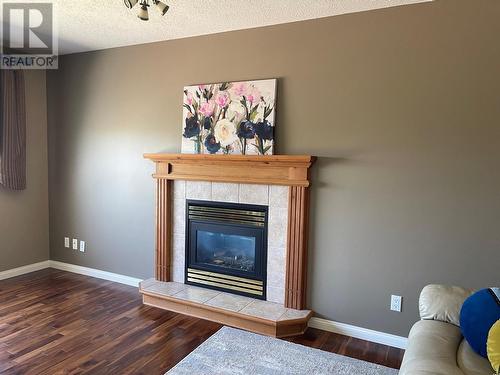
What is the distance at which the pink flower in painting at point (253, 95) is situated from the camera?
3.07 meters

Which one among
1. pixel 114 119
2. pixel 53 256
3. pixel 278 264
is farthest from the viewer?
pixel 53 256

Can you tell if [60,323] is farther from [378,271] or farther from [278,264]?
[378,271]

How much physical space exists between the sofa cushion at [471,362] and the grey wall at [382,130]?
0.97 m

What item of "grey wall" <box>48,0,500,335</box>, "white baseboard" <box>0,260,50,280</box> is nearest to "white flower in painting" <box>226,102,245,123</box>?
"grey wall" <box>48,0,500,335</box>

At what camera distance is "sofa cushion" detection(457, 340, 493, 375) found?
1.51 m

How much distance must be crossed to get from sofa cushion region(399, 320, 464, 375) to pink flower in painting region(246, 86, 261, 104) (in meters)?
2.08

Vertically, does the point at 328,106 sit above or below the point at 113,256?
above

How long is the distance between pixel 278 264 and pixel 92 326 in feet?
5.30

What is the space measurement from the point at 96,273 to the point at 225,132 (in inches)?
91.1

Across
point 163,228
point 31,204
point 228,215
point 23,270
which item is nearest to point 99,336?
point 163,228

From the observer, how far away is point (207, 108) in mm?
3289

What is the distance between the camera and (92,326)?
2893 mm

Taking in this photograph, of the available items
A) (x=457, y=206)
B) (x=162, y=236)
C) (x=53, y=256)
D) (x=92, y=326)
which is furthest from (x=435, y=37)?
(x=53, y=256)

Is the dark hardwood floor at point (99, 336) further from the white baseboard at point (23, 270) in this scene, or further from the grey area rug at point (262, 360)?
the white baseboard at point (23, 270)
